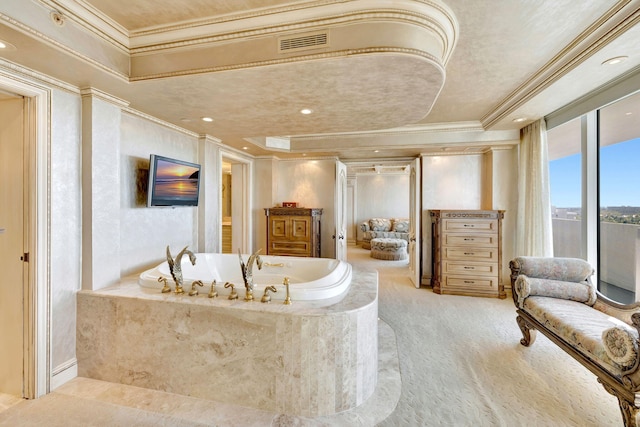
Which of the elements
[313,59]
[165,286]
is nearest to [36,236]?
[165,286]

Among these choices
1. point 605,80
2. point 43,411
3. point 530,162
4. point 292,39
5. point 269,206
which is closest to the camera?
point 292,39

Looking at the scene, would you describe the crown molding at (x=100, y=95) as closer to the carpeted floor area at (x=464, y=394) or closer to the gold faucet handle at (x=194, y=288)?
the gold faucet handle at (x=194, y=288)

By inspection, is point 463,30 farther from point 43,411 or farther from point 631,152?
point 43,411

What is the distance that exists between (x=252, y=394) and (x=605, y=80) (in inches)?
148

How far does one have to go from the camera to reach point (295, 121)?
112 inches

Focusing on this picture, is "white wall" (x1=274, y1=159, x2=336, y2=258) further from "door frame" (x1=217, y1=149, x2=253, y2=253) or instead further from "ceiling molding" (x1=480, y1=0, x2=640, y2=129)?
"ceiling molding" (x1=480, y1=0, x2=640, y2=129)

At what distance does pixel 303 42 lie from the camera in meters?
1.66

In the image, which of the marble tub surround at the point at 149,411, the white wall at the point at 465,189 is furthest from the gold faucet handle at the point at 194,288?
the white wall at the point at 465,189

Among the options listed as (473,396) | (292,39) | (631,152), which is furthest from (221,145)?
(631,152)

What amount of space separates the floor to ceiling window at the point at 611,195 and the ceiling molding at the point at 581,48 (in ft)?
2.27

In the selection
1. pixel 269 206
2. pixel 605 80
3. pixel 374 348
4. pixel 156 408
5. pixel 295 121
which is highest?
pixel 605 80

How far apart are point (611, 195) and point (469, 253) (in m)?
1.71

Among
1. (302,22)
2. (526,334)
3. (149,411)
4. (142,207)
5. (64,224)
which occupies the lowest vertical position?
(149,411)

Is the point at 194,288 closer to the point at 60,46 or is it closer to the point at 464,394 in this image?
the point at 60,46
